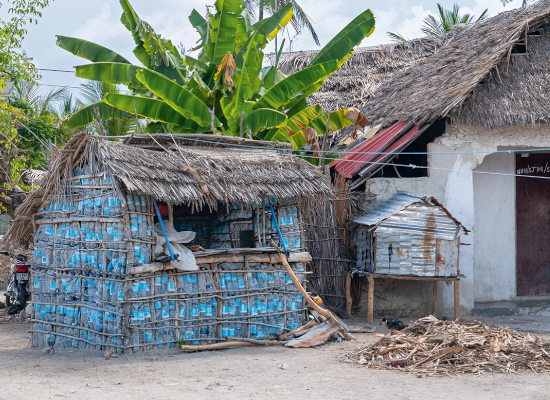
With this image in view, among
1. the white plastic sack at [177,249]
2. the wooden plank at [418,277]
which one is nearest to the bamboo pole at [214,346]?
the white plastic sack at [177,249]

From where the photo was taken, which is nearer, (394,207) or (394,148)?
(394,207)

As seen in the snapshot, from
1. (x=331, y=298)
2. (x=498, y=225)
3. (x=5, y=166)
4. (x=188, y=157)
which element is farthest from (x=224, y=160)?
(x=498, y=225)

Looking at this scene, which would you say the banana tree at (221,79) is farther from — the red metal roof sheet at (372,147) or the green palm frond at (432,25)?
the green palm frond at (432,25)

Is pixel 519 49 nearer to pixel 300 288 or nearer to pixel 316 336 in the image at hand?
pixel 300 288

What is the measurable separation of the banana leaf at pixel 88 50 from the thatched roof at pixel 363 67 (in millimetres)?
4700

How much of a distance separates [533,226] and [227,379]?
766 cm

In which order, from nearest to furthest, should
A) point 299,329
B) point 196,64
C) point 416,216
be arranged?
point 299,329
point 416,216
point 196,64

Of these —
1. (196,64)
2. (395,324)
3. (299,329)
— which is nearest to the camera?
(299,329)

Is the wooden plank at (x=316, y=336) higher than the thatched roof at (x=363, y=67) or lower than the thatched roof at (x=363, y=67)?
lower

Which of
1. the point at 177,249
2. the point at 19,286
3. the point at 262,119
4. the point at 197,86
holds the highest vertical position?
the point at 197,86

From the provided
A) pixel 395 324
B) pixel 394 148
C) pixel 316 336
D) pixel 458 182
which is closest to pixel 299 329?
pixel 316 336

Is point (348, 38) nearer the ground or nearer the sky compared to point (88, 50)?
nearer the sky

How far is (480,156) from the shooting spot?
30.9ft

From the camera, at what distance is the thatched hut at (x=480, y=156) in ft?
30.0
